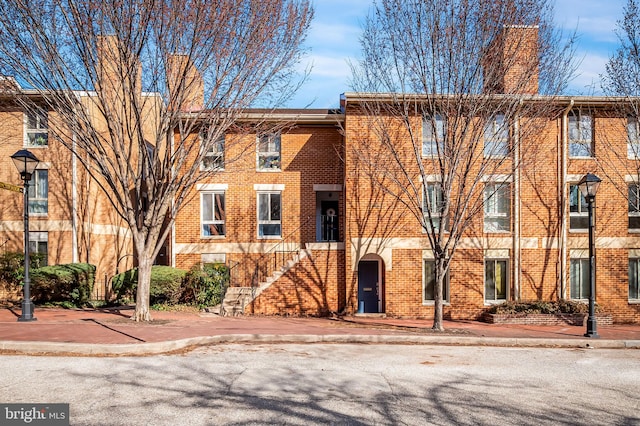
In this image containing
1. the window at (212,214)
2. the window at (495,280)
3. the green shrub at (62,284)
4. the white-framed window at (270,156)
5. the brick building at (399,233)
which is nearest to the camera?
the green shrub at (62,284)

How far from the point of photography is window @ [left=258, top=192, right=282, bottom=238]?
2234 cm

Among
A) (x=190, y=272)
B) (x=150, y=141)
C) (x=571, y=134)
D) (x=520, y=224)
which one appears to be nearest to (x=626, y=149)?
(x=571, y=134)

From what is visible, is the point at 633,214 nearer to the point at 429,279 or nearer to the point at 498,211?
the point at 498,211

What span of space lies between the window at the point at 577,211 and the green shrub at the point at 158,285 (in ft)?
45.3

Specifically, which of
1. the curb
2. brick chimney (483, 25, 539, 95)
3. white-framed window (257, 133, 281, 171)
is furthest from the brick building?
the curb

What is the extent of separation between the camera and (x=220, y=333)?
13.8 m

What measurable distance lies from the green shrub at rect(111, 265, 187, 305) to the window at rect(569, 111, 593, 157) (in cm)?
1443

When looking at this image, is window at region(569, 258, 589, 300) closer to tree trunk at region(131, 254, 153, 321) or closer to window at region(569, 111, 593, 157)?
window at region(569, 111, 593, 157)

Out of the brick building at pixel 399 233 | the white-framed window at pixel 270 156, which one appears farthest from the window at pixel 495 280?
the white-framed window at pixel 270 156

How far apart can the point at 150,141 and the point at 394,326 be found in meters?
14.1

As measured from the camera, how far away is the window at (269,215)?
22.3 meters

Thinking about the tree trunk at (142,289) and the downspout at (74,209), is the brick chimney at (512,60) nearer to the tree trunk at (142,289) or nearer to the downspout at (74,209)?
the tree trunk at (142,289)

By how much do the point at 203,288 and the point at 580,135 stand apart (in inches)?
564

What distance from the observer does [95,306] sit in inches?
762
